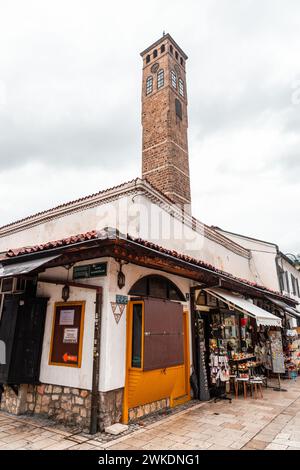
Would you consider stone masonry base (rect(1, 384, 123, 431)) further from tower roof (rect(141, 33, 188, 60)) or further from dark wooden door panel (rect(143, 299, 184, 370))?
tower roof (rect(141, 33, 188, 60))

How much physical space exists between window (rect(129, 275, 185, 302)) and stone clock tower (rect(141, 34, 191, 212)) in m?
7.95

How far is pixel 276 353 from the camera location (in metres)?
10.7

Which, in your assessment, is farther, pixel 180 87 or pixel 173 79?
pixel 180 87

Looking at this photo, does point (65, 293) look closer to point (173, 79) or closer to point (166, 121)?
point (166, 121)

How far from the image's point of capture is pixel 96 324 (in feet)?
18.1

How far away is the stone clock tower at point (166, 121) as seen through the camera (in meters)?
16.1

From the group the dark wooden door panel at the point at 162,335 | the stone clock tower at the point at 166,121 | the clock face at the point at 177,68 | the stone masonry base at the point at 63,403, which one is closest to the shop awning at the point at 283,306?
the stone clock tower at the point at 166,121

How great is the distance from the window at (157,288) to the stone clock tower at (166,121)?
313 inches

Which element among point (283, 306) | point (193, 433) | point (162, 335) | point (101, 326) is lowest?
point (193, 433)

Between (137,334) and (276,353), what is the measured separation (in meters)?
7.34

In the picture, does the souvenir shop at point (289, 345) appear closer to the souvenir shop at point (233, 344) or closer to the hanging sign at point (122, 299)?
the souvenir shop at point (233, 344)

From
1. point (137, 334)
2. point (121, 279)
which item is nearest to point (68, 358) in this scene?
point (137, 334)

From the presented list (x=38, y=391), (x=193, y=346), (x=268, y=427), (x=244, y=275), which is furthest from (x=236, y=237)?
(x=38, y=391)

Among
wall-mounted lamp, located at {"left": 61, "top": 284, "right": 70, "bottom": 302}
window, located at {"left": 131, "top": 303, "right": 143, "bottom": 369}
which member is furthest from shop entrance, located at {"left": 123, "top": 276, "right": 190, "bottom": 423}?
wall-mounted lamp, located at {"left": 61, "top": 284, "right": 70, "bottom": 302}
